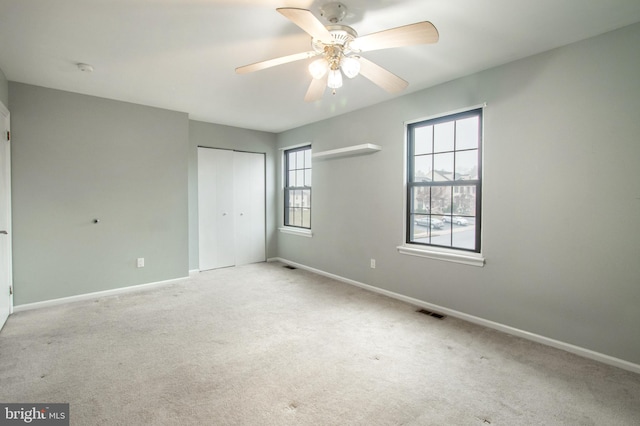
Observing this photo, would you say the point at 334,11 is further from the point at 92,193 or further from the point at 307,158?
the point at 92,193

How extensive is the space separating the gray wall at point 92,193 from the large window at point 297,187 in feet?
6.44

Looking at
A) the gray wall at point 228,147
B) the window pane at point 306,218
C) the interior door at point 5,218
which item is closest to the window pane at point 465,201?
the window pane at point 306,218

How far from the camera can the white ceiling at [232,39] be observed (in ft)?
6.57

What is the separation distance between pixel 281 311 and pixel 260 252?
2.61 metres

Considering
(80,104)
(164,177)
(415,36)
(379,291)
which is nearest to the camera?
(415,36)

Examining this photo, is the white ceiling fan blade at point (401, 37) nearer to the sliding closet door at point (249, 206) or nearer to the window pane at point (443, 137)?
the window pane at point (443, 137)

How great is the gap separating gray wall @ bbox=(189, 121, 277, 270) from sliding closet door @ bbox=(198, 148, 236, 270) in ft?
0.36

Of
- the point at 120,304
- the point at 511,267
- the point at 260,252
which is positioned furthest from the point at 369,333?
the point at 260,252

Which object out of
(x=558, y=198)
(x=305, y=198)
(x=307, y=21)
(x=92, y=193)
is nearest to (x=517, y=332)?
(x=558, y=198)

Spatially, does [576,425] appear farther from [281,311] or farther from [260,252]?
[260,252]

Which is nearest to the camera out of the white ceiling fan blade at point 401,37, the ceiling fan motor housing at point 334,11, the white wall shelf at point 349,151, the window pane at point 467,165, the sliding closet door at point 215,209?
the white ceiling fan blade at point 401,37

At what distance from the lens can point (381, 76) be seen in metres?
2.19

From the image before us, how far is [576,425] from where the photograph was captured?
5.65 ft

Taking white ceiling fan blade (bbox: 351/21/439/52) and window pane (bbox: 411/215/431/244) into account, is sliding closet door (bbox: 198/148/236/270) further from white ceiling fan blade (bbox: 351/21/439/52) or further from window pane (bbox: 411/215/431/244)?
white ceiling fan blade (bbox: 351/21/439/52)
